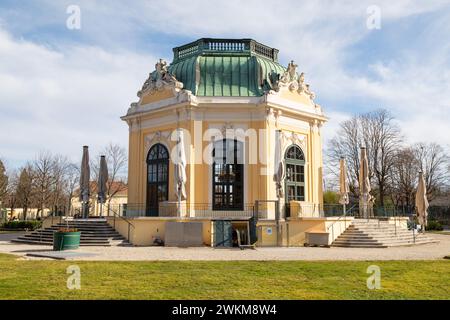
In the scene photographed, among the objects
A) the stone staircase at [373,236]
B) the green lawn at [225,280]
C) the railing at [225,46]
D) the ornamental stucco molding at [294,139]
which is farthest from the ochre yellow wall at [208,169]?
the green lawn at [225,280]

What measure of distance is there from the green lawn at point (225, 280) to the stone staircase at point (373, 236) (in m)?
6.26

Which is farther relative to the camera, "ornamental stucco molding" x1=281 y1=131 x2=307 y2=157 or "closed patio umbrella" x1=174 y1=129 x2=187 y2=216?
"ornamental stucco molding" x1=281 y1=131 x2=307 y2=157

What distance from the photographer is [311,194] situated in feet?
84.2

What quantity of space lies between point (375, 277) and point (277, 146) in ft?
37.4

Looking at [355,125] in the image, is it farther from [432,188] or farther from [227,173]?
[227,173]

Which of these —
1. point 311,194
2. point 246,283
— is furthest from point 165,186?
point 246,283

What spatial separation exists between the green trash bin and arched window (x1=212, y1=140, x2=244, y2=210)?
27.4 ft

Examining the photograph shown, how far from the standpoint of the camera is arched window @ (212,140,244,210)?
76.1 ft

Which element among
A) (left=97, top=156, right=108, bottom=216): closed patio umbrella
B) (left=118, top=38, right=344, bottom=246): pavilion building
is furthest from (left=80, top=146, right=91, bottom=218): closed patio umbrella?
(left=118, top=38, right=344, bottom=246): pavilion building

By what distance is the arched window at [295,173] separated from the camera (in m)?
24.7

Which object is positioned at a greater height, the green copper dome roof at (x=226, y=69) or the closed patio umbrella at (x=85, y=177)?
the green copper dome roof at (x=226, y=69)

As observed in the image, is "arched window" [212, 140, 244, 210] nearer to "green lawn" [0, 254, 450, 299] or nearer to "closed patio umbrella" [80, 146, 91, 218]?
"closed patio umbrella" [80, 146, 91, 218]

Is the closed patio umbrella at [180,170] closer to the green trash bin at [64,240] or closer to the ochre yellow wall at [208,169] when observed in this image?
the ochre yellow wall at [208,169]

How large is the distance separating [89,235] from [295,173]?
11.8 m
